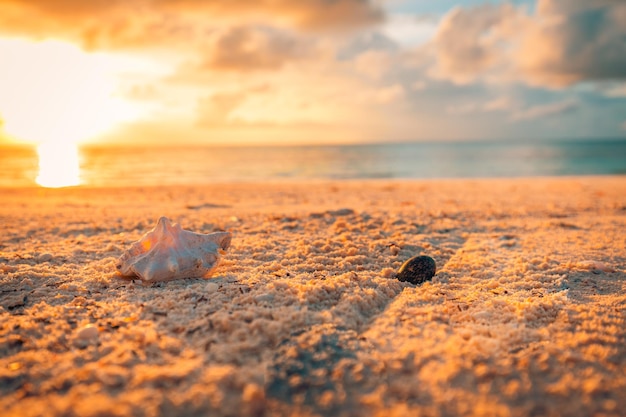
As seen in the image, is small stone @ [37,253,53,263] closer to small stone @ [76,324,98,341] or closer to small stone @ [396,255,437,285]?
small stone @ [76,324,98,341]

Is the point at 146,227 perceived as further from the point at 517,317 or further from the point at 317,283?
the point at 517,317

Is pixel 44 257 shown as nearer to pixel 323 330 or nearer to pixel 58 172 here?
pixel 323 330

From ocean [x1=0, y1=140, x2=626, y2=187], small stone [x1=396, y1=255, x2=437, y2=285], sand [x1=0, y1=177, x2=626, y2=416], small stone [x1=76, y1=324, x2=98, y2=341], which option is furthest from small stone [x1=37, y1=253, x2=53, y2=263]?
ocean [x1=0, y1=140, x2=626, y2=187]

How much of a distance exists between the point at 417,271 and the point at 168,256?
208 centimetres

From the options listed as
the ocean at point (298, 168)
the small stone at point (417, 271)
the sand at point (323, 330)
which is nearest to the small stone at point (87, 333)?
the sand at point (323, 330)

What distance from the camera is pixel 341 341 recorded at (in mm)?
2396

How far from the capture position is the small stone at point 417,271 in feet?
11.3

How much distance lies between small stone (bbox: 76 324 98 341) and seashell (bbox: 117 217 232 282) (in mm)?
777

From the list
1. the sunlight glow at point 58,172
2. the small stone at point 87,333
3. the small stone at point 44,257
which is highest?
the sunlight glow at point 58,172

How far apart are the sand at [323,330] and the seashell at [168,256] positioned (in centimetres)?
10

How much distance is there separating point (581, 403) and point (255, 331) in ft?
5.51

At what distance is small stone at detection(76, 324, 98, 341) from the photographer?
2.43m

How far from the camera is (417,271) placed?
137 inches

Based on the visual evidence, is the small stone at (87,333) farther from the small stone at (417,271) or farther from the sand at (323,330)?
the small stone at (417,271)
